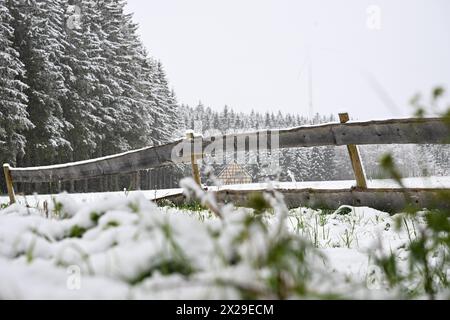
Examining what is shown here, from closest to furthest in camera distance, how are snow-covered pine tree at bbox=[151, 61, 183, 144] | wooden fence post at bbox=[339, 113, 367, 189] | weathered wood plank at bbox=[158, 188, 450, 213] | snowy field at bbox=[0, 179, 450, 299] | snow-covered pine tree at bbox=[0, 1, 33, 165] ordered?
snowy field at bbox=[0, 179, 450, 299] → weathered wood plank at bbox=[158, 188, 450, 213] → wooden fence post at bbox=[339, 113, 367, 189] → snow-covered pine tree at bbox=[0, 1, 33, 165] → snow-covered pine tree at bbox=[151, 61, 183, 144]

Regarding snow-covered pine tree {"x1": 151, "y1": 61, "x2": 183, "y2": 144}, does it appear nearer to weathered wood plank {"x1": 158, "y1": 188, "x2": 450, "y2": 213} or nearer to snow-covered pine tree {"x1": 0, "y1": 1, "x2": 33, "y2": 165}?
snow-covered pine tree {"x1": 0, "y1": 1, "x2": 33, "y2": 165}

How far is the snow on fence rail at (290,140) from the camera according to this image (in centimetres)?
382

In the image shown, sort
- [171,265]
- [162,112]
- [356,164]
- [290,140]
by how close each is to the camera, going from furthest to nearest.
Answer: [162,112] → [290,140] → [356,164] → [171,265]

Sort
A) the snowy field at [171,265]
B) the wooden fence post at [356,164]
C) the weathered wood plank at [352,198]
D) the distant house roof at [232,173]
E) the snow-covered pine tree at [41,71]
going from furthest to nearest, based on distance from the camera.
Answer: the snow-covered pine tree at [41,71] < the wooden fence post at [356,164] < the weathered wood plank at [352,198] < the distant house roof at [232,173] < the snowy field at [171,265]

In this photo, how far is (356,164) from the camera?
4.55 meters

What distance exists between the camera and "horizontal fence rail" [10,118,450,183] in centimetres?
381

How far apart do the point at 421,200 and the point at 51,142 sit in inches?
860

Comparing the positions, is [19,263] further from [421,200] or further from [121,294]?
[421,200]

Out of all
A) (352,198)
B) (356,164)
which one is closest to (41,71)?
(356,164)

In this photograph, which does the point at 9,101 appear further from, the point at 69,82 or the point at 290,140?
the point at 290,140

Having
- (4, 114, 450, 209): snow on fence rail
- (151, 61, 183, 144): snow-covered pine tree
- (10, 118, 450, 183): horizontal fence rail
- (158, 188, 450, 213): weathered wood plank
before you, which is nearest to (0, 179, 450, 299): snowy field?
(10, 118, 450, 183): horizontal fence rail

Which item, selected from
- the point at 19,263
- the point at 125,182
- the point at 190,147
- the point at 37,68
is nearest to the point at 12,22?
the point at 37,68

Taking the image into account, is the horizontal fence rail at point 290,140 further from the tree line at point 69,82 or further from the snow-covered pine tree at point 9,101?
the tree line at point 69,82

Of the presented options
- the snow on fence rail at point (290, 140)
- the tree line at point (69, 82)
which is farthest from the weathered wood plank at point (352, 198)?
the tree line at point (69, 82)
